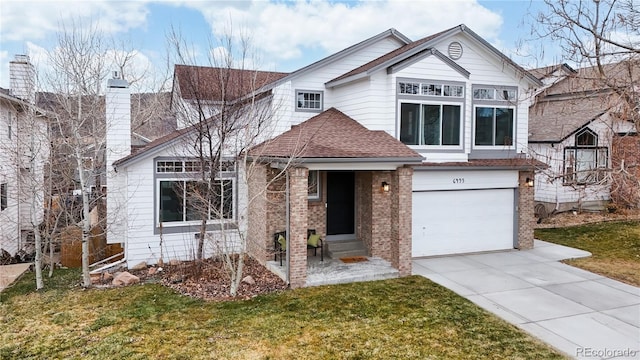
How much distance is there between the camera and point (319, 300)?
9.60 m

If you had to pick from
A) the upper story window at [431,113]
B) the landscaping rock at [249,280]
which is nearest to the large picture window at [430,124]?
the upper story window at [431,113]

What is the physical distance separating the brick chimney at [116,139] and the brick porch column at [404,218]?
7.48 meters

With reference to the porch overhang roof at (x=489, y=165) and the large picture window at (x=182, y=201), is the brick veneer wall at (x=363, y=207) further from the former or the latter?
the large picture window at (x=182, y=201)

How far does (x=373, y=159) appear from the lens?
1070 cm

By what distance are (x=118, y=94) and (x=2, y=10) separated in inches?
168

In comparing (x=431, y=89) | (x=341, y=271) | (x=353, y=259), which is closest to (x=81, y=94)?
(x=341, y=271)

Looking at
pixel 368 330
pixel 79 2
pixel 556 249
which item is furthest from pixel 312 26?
pixel 368 330

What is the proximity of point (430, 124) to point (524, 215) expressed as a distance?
4.34 m

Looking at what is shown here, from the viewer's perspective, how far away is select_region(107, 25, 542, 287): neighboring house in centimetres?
1168

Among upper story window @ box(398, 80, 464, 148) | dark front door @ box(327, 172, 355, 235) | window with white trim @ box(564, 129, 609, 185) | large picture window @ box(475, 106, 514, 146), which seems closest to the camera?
upper story window @ box(398, 80, 464, 148)

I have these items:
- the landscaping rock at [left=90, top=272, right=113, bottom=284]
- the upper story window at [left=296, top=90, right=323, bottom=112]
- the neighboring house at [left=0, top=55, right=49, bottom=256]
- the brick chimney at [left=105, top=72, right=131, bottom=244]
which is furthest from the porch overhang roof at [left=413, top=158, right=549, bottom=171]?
the neighboring house at [left=0, top=55, right=49, bottom=256]

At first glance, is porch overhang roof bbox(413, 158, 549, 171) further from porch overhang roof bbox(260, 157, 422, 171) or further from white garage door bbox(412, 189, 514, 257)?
porch overhang roof bbox(260, 157, 422, 171)

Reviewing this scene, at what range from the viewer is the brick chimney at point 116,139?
12.6 meters

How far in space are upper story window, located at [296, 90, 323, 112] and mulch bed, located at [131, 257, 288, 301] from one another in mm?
4977
